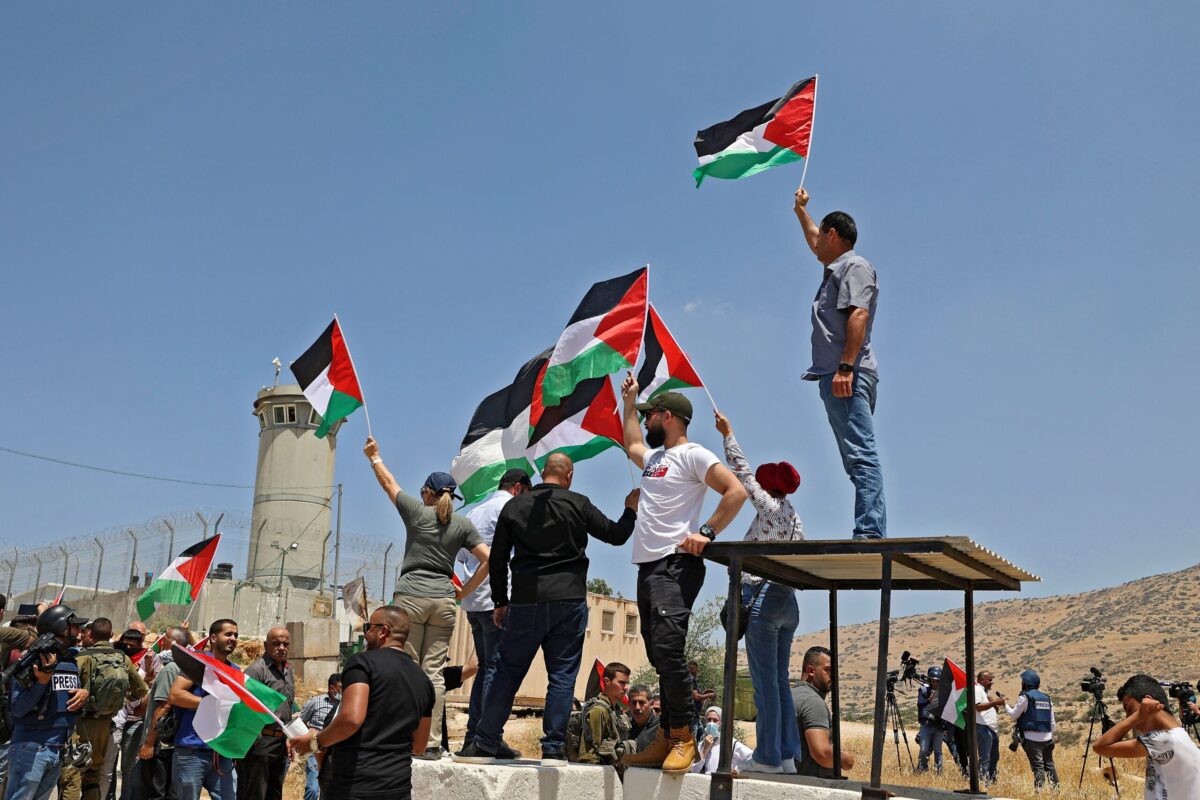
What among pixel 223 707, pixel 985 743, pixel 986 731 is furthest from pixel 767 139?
pixel 985 743

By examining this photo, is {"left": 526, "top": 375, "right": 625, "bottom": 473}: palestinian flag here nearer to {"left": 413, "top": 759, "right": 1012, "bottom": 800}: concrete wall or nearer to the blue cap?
the blue cap

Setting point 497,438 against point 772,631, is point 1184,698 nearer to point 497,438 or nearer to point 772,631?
point 772,631

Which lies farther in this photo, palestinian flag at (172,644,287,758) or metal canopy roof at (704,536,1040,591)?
palestinian flag at (172,644,287,758)

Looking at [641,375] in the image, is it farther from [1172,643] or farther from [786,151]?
[1172,643]

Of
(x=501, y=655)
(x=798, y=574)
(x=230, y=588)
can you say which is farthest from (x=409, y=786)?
(x=230, y=588)

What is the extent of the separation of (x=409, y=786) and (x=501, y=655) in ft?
3.50

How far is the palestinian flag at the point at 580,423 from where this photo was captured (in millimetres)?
8648

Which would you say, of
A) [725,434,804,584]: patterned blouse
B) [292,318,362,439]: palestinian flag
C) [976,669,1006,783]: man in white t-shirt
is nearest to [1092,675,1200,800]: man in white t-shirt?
[725,434,804,584]: patterned blouse

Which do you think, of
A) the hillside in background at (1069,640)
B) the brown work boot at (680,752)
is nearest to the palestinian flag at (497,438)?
the brown work boot at (680,752)

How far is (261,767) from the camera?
382 inches

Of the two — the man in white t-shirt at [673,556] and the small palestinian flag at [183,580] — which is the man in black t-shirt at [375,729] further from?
the small palestinian flag at [183,580]

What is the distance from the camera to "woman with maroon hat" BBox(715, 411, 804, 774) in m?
6.72

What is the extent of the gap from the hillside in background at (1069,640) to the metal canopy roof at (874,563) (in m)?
31.1

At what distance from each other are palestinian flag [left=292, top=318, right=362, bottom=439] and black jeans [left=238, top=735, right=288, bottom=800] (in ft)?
9.40
